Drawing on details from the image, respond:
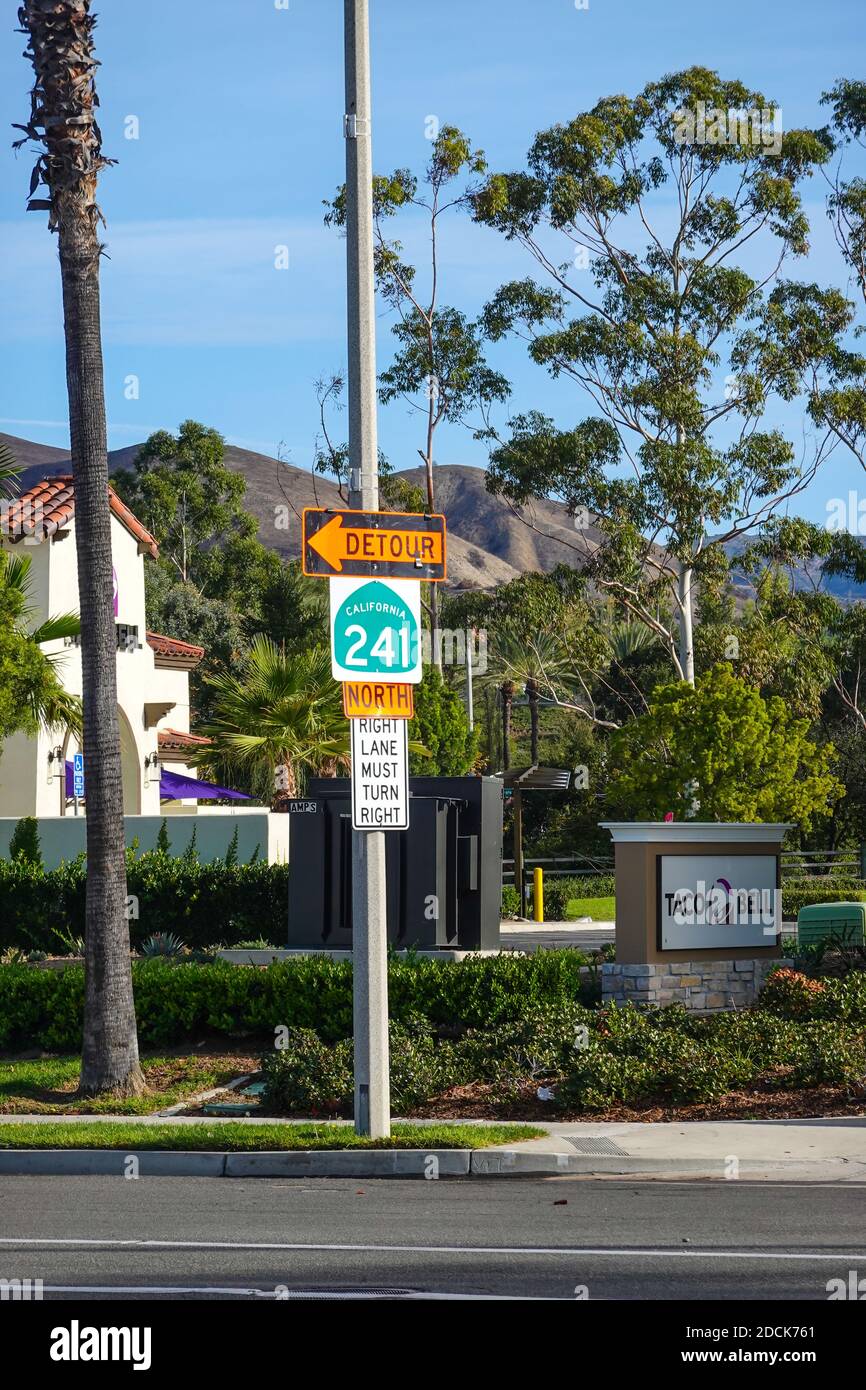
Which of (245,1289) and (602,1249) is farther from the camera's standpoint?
(602,1249)

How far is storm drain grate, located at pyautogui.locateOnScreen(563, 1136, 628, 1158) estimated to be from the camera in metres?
11.3

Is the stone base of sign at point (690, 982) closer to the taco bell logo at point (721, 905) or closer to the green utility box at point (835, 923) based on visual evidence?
the taco bell logo at point (721, 905)

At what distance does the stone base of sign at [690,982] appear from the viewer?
16.8 meters

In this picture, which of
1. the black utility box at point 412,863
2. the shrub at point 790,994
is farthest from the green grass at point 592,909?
the shrub at point 790,994

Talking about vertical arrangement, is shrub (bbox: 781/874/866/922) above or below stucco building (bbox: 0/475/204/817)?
below

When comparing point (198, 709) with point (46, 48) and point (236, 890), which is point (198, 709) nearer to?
point (236, 890)

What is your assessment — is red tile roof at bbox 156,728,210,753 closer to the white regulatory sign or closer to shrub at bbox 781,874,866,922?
shrub at bbox 781,874,866,922

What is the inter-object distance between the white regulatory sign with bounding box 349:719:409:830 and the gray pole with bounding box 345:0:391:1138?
5.3 inches

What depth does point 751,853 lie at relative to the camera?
59.4 ft

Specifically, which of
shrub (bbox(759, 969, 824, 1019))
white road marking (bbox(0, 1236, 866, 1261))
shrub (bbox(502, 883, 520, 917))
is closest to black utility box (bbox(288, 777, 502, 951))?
shrub (bbox(759, 969, 824, 1019))

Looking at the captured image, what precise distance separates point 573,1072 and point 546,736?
4524 cm

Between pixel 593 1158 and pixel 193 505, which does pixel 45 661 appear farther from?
pixel 193 505

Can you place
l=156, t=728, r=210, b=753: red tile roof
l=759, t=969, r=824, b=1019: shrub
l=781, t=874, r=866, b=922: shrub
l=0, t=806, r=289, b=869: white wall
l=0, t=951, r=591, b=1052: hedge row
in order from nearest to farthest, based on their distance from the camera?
l=0, t=951, r=591, b=1052: hedge row → l=759, t=969, r=824, b=1019: shrub → l=0, t=806, r=289, b=869: white wall → l=781, t=874, r=866, b=922: shrub → l=156, t=728, r=210, b=753: red tile roof
